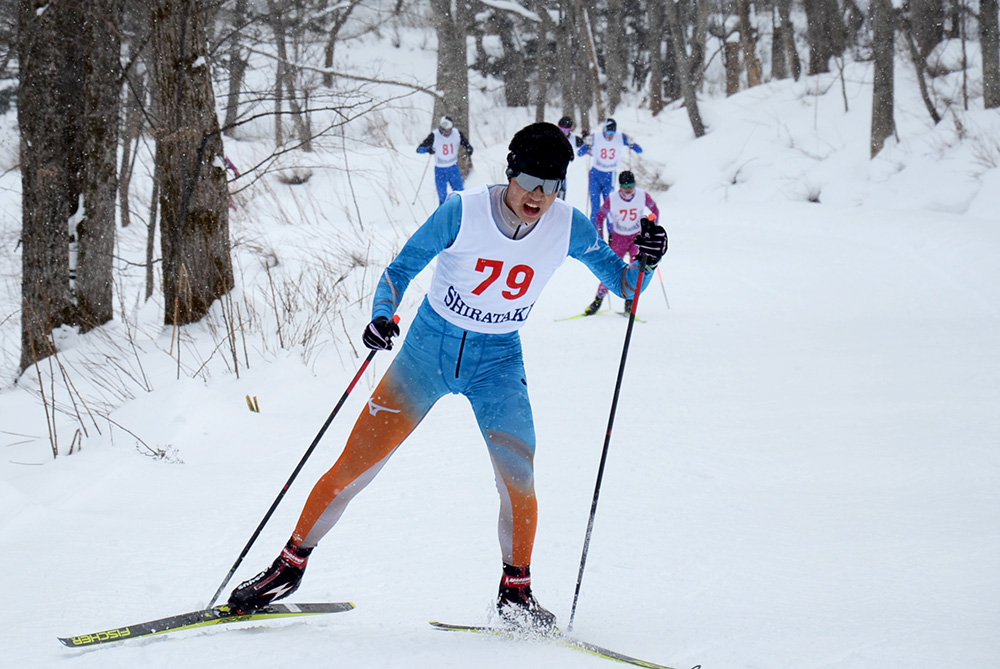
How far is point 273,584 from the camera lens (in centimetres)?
267

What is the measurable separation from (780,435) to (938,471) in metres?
0.97

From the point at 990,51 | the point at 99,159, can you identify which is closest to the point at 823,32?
the point at 990,51

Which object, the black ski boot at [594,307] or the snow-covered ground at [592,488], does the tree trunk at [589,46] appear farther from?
the black ski boot at [594,307]

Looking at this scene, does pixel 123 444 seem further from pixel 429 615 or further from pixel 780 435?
pixel 780 435

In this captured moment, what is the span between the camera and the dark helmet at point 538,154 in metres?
2.59

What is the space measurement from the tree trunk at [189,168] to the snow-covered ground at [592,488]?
0.35 m

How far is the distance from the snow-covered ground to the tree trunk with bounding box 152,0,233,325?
13.7 inches

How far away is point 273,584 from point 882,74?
15002 mm

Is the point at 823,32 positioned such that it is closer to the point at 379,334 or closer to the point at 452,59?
the point at 452,59

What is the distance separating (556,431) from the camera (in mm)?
5242

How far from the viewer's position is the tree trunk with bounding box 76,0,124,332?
21.3 ft

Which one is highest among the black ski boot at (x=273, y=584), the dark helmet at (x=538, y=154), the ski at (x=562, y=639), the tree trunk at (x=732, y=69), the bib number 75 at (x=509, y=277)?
the tree trunk at (x=732, y=69)

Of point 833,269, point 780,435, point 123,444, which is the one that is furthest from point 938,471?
point 833,269

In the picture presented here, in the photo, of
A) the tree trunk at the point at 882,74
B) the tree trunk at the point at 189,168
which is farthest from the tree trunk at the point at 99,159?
the tree trunk at the point at 882,74
